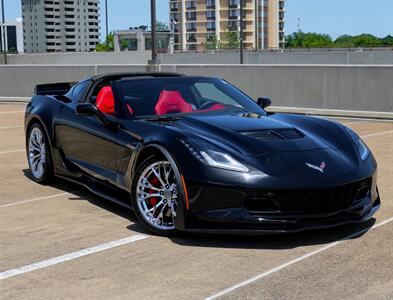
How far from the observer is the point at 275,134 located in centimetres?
559

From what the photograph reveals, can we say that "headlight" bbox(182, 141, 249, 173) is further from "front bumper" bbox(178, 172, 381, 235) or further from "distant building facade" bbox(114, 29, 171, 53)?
"distant building facade" bbox(114, 29, 171, 53)

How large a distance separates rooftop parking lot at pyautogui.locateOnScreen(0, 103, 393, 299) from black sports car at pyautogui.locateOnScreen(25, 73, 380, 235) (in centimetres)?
19

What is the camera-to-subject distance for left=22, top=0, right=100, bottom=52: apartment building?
18638cm

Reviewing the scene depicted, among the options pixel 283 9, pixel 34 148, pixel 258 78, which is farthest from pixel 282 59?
pixel 283 9

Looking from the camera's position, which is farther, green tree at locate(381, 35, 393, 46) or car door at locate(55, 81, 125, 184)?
green tree at locate(381, 35, 393, 46)

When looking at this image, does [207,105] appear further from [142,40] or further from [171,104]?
[142,40]

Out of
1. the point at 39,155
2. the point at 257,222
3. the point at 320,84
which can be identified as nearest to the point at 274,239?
the point at 257,222

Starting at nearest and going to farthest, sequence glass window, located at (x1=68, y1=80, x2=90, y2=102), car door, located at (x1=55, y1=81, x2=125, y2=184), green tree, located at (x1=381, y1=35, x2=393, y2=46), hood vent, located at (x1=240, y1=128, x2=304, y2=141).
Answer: hood vent, located at (x1=240, y1=128, x2=304, y2=141), car door, located at (x1=55, y1=81, x2=125, y2=184), glass window, located at (x1=68, y1=80, x2=90, y2=102), green tree, located at (x1=381, y1=35, x2=393, y2=46)

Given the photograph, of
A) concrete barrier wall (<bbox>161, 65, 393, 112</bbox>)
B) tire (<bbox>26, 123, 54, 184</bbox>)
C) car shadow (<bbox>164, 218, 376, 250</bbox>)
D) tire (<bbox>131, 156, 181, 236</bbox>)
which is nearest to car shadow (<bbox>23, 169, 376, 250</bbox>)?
car shadow (<bbox>164, 218, 376, 250</bbox>)

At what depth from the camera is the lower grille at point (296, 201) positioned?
4984 mm

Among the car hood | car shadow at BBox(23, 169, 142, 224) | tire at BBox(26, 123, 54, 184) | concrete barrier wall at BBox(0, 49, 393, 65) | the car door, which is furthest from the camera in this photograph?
concrete barrier wall at BBox(0, 49, 393, 65)

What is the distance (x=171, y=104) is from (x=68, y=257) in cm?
200

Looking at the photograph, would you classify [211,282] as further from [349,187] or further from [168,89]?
[168,89]

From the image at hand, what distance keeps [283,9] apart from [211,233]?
18609cm
